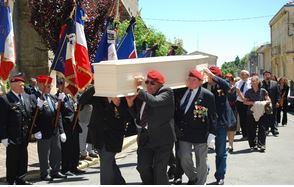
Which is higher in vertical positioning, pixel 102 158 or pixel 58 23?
pixel 58 23

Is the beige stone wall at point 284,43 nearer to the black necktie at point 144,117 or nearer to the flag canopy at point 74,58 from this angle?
the flag canopy at point 74,58

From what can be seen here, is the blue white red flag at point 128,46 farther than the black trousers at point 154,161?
Yes

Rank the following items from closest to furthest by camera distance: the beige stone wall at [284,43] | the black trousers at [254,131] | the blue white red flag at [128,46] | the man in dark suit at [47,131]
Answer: the man in dark suit at [47,131] → the blue white red flag at [128,46] → the black trousers at [254,131] → the beige stone wall at [284,43]

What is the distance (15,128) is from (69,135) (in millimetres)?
1651

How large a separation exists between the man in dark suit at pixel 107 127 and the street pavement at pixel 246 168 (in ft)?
4.94

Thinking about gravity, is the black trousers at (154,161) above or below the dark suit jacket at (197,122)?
below

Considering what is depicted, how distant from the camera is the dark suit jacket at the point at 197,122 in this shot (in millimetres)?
7230

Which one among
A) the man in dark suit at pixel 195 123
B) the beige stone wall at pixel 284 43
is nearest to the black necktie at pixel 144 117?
the man in dark suit at pixel 195 123

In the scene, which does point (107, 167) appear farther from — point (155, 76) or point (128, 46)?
point (128, 46)

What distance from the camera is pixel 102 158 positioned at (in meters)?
7.02

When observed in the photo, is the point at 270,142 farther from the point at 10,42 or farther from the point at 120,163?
the point at 10,42

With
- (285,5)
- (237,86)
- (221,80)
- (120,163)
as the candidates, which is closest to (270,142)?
(237,86)

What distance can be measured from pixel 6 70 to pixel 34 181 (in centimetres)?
201

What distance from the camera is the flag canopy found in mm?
8992
